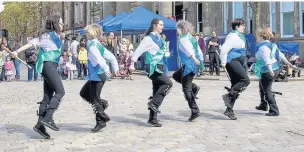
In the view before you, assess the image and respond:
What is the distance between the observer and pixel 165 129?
24.7 feet

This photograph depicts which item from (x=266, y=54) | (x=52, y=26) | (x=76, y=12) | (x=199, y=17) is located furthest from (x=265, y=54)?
(x=76, y=12)

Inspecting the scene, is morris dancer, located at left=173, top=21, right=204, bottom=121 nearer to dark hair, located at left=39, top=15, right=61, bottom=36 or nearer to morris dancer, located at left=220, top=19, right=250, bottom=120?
morris dancer, located at left=220, top=19, right=250, bottom=120

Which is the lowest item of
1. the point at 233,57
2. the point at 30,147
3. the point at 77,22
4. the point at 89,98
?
the point at 30,147

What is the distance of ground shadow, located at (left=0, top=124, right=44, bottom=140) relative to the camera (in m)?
7.22

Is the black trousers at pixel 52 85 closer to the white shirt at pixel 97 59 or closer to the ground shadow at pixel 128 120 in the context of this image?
the white shirt at pixel 97 59

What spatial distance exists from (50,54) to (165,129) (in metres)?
2.01

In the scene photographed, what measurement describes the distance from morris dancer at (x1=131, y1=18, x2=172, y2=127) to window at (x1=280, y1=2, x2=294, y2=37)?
1775 cm

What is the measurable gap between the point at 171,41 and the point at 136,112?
15298mm

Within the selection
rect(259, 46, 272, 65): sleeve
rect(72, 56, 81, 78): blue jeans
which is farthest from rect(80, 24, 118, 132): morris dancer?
rect(72, 56, 81, 78): blue jeans

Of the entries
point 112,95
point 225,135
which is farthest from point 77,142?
point 112,95

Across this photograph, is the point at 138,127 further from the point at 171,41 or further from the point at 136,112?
the point at 171,41

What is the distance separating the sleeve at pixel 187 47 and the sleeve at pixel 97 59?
1431 mm

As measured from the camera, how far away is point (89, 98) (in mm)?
7574

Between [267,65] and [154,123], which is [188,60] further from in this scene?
[267,65]
